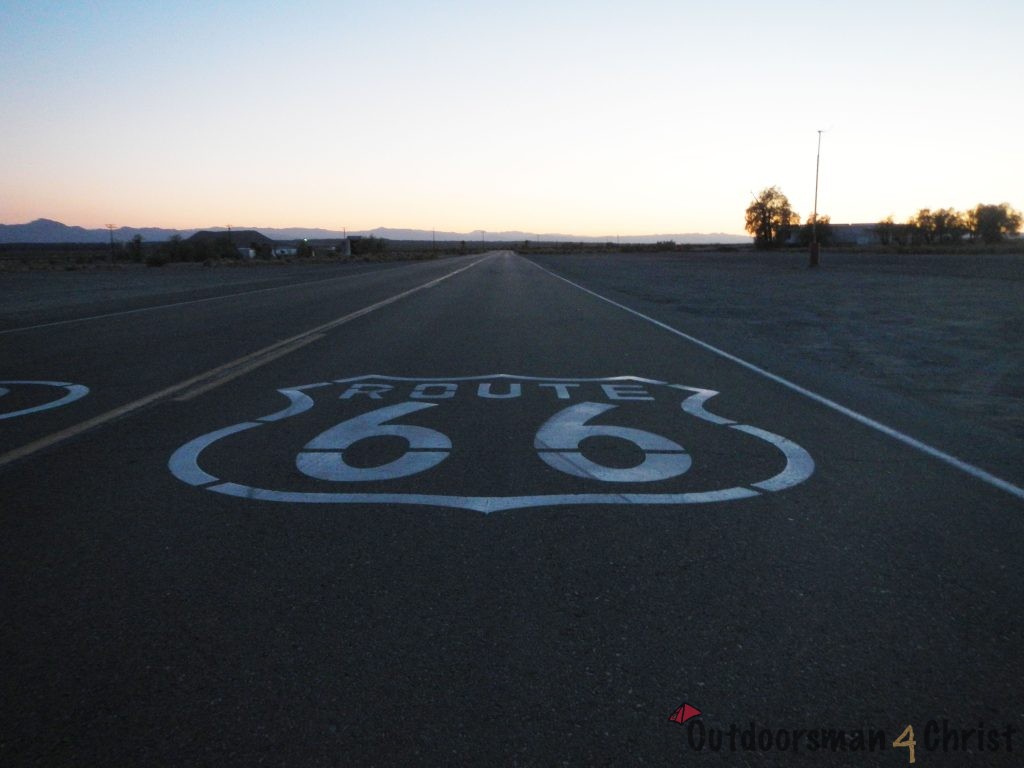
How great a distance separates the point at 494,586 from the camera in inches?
138

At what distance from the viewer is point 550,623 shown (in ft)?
10.4

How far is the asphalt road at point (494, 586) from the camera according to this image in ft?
8.24

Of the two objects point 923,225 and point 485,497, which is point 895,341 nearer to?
point 485,497

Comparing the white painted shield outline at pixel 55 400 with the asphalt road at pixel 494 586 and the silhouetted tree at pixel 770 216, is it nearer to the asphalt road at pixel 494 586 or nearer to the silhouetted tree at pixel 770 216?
the asphalt road at pixel 494 586

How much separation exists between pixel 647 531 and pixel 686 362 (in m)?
6.49

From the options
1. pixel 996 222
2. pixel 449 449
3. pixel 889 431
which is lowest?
pixel 889 431

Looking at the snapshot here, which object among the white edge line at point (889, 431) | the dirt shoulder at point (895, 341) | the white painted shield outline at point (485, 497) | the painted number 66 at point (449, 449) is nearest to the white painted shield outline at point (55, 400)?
the white painted shield outline at point (485, 497)

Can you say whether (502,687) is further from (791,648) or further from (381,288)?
(381,288)

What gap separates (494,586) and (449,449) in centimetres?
239

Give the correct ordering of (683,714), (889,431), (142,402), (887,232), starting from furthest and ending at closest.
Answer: (887,232), (142,402), (889,431), (683,714)

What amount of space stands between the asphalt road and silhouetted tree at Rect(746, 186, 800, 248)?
13886cm

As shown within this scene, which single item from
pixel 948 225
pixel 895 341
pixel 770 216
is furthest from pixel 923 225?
pixel 895 341

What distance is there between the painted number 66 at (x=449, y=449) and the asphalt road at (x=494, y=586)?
0.04m

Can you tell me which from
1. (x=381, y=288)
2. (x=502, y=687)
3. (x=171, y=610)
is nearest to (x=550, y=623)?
(x=502, y=687)
